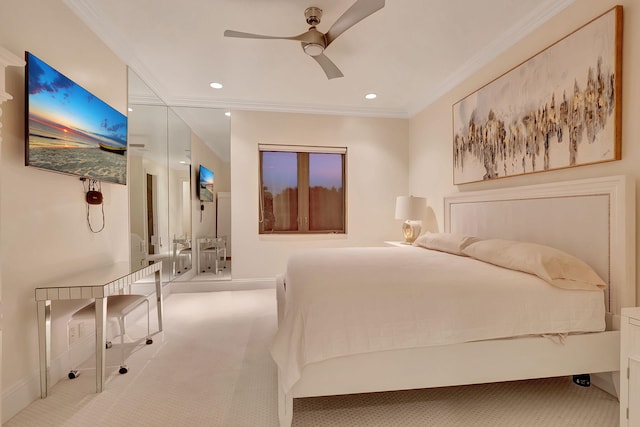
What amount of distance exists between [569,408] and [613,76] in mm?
2031

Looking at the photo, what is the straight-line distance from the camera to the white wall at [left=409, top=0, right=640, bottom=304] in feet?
5.78

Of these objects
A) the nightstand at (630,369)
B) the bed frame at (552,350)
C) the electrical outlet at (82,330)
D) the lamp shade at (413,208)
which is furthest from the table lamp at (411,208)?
the electrical outlet at (82,330)

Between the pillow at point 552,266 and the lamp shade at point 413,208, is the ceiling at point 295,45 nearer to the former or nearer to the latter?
the lamp shade at point 413,208

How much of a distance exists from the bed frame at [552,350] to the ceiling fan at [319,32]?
6.03 feet

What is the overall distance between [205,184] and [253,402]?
11.9 feet

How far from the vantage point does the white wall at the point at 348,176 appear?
423 centimetres

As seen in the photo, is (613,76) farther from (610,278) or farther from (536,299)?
(536,299)

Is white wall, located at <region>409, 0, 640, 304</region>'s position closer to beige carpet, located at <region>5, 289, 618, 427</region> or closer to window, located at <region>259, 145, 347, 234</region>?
beige carpet, located at <region>5, 289, 618, 427</region>

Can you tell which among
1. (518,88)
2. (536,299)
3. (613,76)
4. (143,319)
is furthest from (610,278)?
(143,319)

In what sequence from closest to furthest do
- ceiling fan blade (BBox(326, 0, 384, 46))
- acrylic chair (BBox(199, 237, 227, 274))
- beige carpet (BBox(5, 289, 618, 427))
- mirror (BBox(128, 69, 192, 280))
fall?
1. beige carpet (BBox(5, 289, 618, 427))
2. ceiling fan blade (BBox(326, 0, 384, 46))
3. mirror (BBox(128, 69, 192, 280))
4. acrylic chair (BBox(199, 237, 227, 274))

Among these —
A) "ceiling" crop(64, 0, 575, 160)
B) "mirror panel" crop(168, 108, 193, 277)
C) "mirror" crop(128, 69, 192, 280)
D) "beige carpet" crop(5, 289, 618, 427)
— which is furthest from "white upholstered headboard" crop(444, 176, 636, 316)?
"mirror panel" crop(168, 108, 193, 277)

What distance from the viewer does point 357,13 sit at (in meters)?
1.96

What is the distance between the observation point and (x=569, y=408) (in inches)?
67.0

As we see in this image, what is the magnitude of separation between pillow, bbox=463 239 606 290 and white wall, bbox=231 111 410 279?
2.36 m
